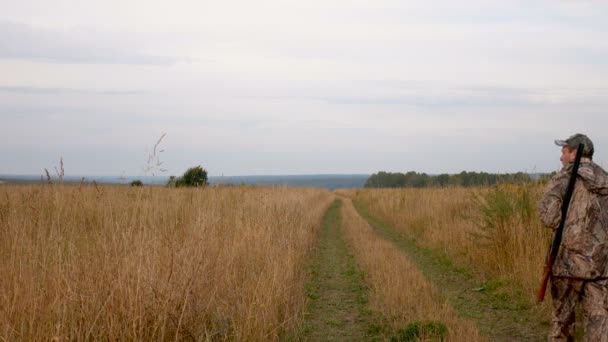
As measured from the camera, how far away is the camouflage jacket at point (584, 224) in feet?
18.9

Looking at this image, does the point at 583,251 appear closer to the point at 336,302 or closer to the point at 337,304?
the point at 337,304

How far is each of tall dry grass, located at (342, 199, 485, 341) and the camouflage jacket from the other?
49.0 inches

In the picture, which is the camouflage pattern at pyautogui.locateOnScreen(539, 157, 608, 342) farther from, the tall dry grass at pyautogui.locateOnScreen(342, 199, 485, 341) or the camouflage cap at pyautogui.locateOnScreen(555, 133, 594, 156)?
the tall dry grass at pyautogui.locateOnScreen(342, 199, 485, 341)

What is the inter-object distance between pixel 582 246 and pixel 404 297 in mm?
2565

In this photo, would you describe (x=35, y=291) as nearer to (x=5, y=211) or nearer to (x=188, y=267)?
(x=188, y=267)

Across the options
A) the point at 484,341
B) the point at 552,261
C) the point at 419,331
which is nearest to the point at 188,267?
the point at 419,331

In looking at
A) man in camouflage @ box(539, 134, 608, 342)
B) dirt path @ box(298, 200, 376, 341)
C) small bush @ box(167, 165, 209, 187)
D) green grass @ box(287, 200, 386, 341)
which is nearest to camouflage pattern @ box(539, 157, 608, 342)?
man in camouflage @ box(539, 134, 608, 342)

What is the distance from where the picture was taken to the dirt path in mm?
6943

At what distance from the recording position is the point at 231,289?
677 centimetres

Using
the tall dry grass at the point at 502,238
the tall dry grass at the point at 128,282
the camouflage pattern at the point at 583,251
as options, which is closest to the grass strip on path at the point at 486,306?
the tall dry grass at the point at 502,238

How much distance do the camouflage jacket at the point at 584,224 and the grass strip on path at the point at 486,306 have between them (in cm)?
159

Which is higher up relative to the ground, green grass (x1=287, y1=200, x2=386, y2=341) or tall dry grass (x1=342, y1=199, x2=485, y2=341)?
tall dry grass (x1=342, y1=199, x2=485, y2=341)

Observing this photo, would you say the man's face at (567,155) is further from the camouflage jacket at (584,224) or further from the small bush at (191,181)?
the small bush at (191,181)

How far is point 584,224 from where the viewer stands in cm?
585
